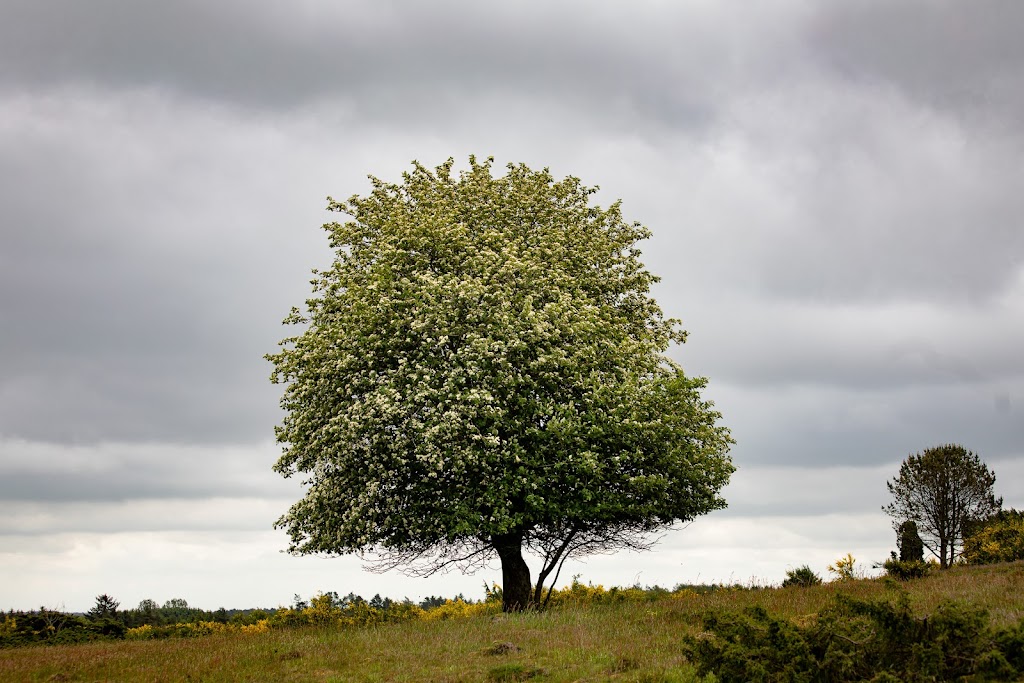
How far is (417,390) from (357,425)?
2.19 m

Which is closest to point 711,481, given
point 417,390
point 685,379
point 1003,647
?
point 685,379

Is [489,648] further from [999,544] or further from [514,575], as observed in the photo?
[999,544]

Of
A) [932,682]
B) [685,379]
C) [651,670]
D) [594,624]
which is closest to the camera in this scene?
[932,682]

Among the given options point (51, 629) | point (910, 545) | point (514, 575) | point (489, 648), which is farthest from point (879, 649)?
point (51, 629)

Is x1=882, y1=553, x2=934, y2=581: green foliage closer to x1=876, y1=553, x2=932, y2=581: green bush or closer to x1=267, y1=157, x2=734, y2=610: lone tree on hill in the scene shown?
x1=876, y1=553, x2=932, y2=581: green bush

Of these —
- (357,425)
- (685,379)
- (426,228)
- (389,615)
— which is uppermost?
(426,228)

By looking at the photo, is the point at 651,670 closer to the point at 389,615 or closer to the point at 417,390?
the point at 417,390

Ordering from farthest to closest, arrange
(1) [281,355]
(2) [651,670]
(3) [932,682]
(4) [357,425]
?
(1) [281,355] → (4) [357,425] → (2) [651,670] → (3) [932,682]

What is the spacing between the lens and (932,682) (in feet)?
39.3

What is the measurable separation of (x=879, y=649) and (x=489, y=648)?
32.1 feet

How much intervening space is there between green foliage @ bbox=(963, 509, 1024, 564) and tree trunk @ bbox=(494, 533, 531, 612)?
21389mm

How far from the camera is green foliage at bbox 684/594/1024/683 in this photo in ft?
40.0

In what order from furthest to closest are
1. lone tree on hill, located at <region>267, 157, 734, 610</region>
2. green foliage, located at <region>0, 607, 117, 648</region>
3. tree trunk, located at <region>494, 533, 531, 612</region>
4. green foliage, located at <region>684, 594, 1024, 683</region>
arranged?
green foliage, located at <region>0, 607, 117, 648</region>, tree trunk, located at <region>494, 533, 531, 612</region>, lone tree on hill, located at <region>267, 157, 734, 610</region>, green foliage, located at <region>684, 594, 1024, 683</region>

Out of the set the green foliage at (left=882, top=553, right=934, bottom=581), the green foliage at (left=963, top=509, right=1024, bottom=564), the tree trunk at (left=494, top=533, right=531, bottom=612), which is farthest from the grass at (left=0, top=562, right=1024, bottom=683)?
the green foliage at (left=963, top=509, right=1024, bottom=564)
